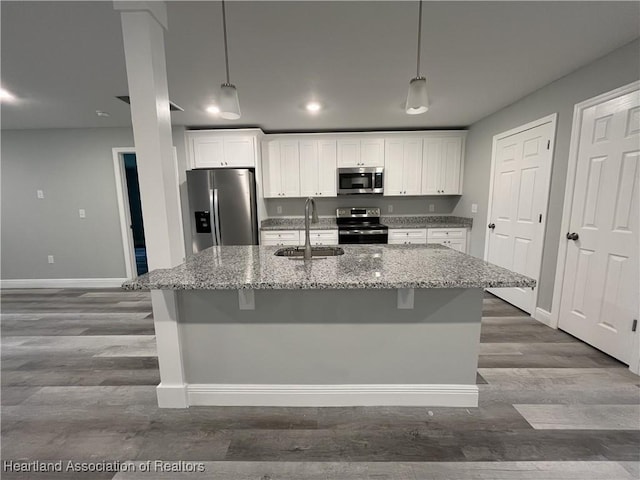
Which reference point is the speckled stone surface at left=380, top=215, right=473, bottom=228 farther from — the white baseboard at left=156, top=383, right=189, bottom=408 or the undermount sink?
the white baseboard at left=156, top=383, right=189, bottom=408

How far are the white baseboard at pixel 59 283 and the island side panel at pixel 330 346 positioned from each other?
11.6 feet

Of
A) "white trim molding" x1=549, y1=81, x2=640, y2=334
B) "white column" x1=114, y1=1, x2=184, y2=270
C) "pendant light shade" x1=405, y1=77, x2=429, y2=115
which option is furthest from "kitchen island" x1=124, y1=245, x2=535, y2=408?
"white trim molding" x1=549, y1=81, x2=640, y2=334

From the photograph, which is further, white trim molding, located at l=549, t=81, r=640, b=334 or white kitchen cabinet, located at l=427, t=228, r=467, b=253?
white kitchen cabinet, located at l=427, t=228, r=467, b=253

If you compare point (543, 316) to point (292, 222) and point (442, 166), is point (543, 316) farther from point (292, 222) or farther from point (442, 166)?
point (292, 222)

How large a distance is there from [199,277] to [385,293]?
1020mm

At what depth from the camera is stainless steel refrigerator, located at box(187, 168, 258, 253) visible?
3.51 m

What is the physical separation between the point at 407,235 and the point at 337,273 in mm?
2956

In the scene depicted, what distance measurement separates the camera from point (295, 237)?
13.2 feet

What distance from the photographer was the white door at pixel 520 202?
8.64 feet

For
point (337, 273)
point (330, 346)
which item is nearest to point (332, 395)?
point (330, 346)

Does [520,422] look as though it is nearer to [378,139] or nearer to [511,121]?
[511,121]

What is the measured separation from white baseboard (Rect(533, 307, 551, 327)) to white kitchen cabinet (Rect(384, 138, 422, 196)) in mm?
2177

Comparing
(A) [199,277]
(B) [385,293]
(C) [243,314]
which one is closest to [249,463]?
(C) [243,314]

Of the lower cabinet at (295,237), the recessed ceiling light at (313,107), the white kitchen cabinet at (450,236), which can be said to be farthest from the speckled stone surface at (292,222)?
the recessed ceiling light at (313,107)
